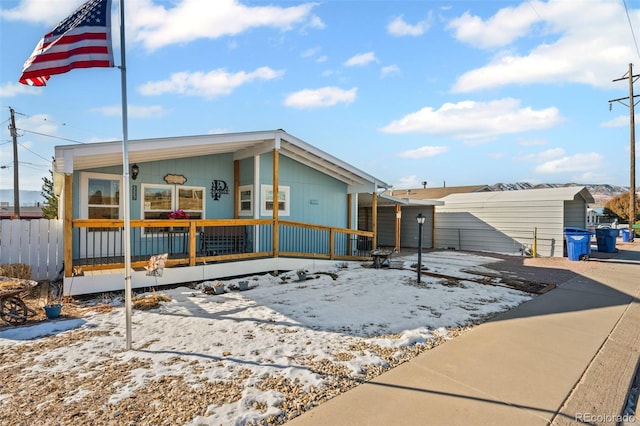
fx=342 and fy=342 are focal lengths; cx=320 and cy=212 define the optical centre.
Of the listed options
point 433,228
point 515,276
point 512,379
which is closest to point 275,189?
point 512,379

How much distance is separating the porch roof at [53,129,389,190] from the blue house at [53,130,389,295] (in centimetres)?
2

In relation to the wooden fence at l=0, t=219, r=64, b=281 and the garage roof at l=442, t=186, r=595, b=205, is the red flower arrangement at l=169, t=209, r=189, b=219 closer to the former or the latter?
the wooden fence at l=0, t=219, r=64, b=281

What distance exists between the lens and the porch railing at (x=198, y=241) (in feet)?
23.5

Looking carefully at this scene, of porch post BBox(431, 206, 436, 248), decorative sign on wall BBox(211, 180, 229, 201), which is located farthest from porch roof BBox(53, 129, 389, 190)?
porch post BBox(431, 206, 436, 248)

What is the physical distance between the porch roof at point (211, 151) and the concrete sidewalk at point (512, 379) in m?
5.91

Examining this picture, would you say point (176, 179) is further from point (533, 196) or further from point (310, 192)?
point (533, 196)

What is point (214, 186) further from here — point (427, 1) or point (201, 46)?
point (427, 1)

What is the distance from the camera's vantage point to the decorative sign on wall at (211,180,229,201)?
9.67 metres

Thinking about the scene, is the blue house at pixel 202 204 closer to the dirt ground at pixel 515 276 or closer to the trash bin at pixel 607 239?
the dirt ground at pixel 515 276

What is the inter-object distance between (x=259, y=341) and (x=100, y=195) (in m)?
6.35

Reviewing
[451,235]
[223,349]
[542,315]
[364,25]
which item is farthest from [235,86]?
[451,235]

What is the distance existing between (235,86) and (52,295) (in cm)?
710

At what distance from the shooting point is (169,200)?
9.04 meters

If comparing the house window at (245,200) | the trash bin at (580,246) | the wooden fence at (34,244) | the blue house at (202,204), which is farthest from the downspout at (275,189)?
the trash bin at (580,246)
